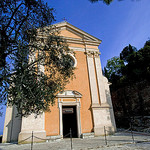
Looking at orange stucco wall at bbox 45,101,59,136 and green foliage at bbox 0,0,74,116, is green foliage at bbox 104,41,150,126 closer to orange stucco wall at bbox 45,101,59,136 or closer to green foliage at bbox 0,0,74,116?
orange stucco wall at bbox 45,101,59,136

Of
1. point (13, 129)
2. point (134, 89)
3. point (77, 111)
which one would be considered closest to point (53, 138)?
point (77, 111)

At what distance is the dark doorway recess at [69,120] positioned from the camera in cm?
1048

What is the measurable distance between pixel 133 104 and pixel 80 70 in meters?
10.7

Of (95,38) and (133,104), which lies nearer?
(95,38)

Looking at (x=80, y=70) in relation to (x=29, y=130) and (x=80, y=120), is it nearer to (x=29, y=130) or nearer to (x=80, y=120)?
(x=80, y=120)

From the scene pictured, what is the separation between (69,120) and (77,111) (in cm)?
155

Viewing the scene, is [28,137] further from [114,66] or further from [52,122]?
[114,66]

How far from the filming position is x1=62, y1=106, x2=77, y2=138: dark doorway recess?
1048 centimetres

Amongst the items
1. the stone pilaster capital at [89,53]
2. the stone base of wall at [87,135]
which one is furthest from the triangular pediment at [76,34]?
the stone base of wall at [87,135]

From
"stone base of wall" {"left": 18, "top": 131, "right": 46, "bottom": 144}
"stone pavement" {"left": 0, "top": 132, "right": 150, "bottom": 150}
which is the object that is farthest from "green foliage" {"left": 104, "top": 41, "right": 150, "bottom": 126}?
"stone base of wall" {"left": 18, "top": 131, "right": 46, "bottom": 144}

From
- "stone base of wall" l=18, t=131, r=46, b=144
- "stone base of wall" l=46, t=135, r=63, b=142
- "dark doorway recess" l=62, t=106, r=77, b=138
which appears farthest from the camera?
"dark doorway recess" l=62, t=106, r=77, b=138

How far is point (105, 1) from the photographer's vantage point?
627cm

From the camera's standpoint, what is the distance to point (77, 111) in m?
10.5

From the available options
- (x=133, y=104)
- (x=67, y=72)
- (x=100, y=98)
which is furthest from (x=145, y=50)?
(x=67, y=72)
